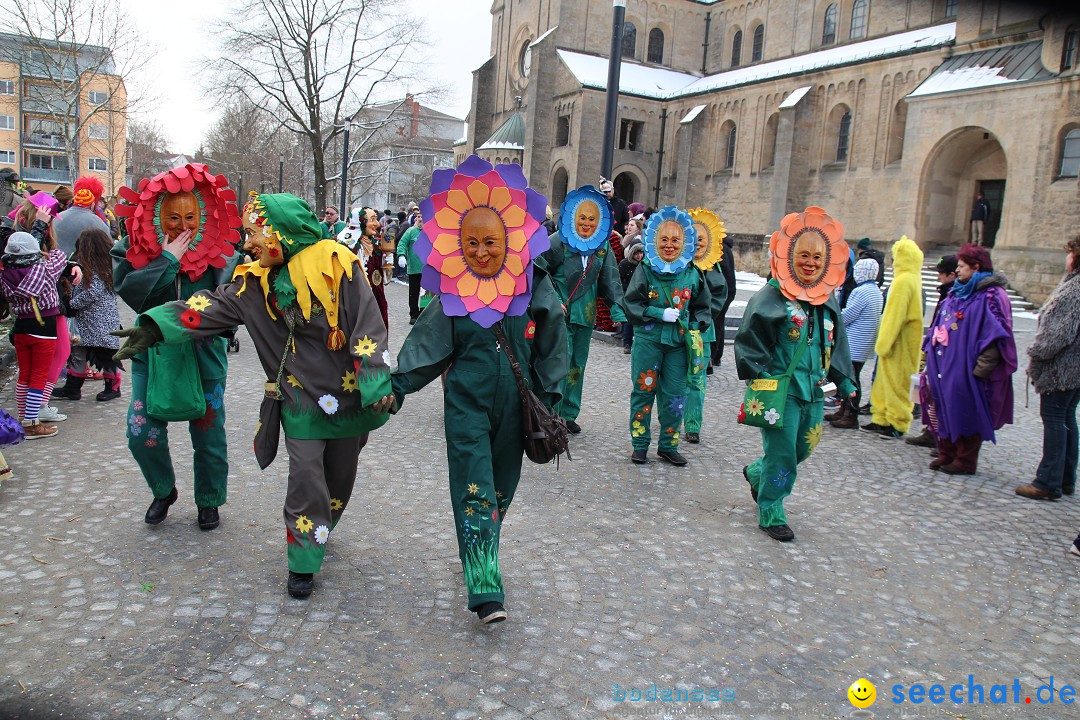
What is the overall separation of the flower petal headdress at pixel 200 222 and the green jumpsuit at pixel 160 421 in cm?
9

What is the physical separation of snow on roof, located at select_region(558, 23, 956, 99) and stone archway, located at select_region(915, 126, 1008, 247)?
14.9 feet

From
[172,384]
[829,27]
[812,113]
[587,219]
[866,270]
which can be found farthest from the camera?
[829,27]

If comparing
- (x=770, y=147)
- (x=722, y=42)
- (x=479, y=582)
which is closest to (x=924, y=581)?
(x=479, y=582)

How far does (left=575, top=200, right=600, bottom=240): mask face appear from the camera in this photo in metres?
7.50

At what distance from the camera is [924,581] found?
4.50 metres

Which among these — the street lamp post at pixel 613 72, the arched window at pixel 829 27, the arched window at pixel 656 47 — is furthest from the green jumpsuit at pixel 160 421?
the arched window at pixel 656 47

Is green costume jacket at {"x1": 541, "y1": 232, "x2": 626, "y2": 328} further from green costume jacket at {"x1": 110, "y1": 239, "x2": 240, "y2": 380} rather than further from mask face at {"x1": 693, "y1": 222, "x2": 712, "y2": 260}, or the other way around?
green costume jacket at {"x1": 110, "y1": 239, "x2": 240, "y2": 380}

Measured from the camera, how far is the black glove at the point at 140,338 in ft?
12.1

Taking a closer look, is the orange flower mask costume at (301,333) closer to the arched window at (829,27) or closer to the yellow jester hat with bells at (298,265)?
the yellow jester hat with bells at (298,265)

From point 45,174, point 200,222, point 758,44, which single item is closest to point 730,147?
point 758,44

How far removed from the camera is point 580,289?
24.8ft

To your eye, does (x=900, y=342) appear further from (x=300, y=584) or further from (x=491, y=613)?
(x=300, y=584)

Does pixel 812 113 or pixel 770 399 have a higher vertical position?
pixel 812 113

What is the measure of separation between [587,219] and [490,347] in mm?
4117
